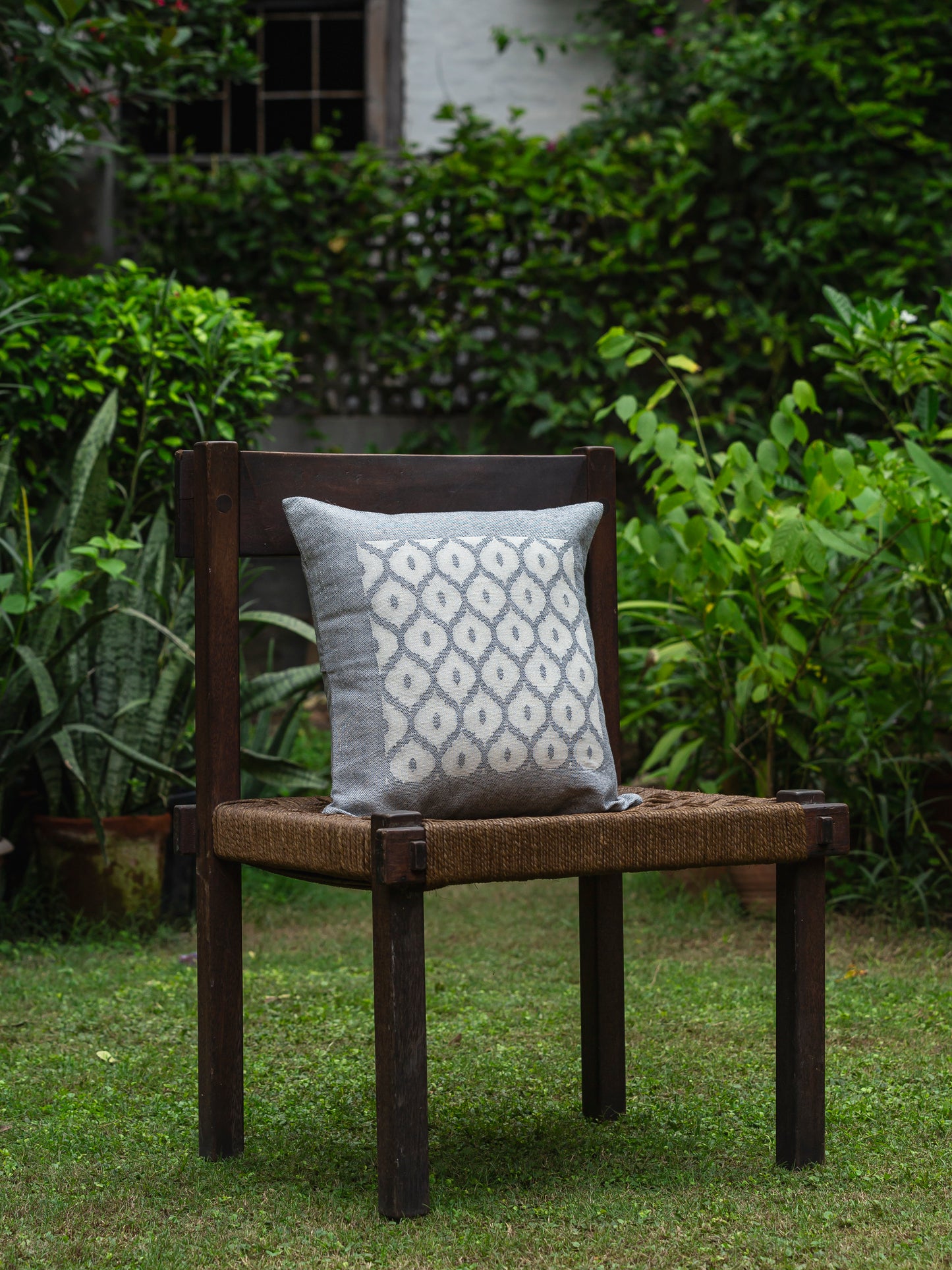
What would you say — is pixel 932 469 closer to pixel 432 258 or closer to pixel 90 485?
pixel 90 485

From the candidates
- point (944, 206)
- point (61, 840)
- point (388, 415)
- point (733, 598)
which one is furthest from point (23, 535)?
point (944, 206)

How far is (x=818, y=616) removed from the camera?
3.22 metres

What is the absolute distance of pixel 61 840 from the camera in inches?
129

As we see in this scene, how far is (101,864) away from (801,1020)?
198 cm

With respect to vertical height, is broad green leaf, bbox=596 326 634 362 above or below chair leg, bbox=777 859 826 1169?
above

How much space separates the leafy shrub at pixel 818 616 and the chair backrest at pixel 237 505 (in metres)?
1.22

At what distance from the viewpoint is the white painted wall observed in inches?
235

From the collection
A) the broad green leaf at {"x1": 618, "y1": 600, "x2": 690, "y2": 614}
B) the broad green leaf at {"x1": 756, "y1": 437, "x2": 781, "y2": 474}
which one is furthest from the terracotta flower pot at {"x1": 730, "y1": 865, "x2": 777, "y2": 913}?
the broad green leaf at {"x1": 756, "y1": 437, "x2": 781, "y2": 474}

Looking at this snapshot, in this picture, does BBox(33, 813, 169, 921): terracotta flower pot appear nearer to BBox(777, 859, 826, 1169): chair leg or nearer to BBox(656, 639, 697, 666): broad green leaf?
BBox(656, 639, 697, 666): broad green leaf

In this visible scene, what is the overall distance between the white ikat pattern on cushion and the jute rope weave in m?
0.10

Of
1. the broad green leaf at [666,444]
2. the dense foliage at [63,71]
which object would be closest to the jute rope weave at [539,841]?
the broad green leaf at [666,444]

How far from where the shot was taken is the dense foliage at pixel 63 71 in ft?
13.1

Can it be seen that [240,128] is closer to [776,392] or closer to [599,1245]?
[776,392]

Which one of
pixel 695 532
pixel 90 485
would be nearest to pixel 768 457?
pixel 695 532
